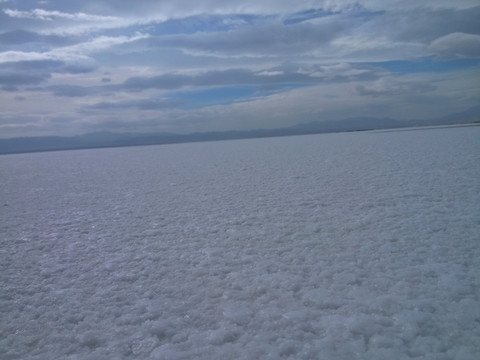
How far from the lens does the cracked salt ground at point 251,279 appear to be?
2418 mm

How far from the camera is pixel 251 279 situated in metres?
3.37

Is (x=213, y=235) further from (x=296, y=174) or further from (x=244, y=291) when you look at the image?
(x=296, y=174)

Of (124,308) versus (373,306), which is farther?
(124,308)

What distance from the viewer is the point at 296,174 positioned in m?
10.1

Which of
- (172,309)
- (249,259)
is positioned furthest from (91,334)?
(249,259)

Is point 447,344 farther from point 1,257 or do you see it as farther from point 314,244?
point 1,257

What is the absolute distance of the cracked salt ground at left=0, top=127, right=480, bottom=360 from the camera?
2.42 m

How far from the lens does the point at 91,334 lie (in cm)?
261

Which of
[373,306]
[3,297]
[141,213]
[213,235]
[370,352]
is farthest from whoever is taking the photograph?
[141,213]

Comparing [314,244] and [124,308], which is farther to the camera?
[314,244]

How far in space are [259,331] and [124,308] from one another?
1171 mm

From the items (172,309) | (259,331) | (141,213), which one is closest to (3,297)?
(172,309)

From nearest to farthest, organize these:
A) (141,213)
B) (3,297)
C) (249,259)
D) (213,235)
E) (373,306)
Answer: (373,306), (3,297), (249,259), (213,235), (141,213)

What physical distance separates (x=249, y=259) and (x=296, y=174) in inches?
253
